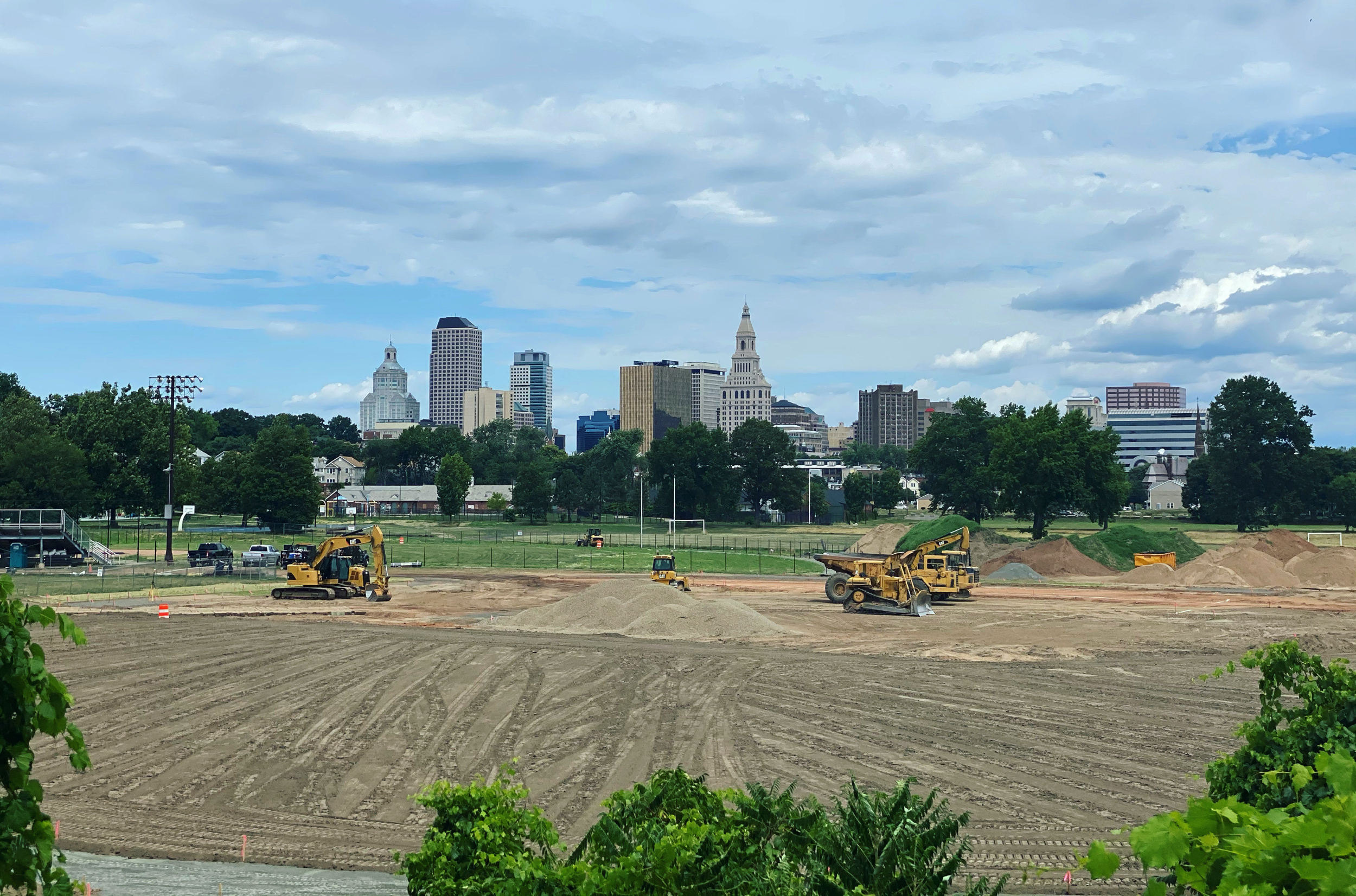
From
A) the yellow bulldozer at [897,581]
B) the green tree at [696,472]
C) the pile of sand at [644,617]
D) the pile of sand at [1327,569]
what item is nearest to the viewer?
the pile of sand at [644,617]

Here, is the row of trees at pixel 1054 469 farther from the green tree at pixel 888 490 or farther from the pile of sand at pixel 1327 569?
the green tree at pixel 888 490

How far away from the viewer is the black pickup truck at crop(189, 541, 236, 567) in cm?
6381

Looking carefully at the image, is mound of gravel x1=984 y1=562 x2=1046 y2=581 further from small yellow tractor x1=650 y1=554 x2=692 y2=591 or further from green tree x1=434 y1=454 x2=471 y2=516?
green tree x1=434 y1=454 x2=471 y2=516

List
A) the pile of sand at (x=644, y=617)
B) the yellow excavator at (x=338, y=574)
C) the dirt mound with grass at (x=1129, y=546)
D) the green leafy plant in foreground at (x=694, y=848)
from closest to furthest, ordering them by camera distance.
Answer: the green leafy plant in foreground at (x=694, y=848) < the pile of sand at (x=644, y=617) < the yellow excavator at (x=338, y=574) < the dirt mound with grass at (x=1129, y=546)

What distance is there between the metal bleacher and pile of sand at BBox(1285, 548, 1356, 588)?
70.3 metres

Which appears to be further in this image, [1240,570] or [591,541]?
[591,541]

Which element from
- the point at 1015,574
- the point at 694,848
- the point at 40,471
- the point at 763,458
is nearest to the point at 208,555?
the point at 40,471

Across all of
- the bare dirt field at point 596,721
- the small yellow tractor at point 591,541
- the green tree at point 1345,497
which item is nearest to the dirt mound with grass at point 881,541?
the small yellow tractor at point 591,541

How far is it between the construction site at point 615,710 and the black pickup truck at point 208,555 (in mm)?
15279

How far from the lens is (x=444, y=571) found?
6706cm

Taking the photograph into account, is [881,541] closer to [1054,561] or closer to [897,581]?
[1054,561]

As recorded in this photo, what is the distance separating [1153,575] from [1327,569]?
9841 mm

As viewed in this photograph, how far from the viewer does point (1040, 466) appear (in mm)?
89000

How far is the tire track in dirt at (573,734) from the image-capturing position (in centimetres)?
1812
